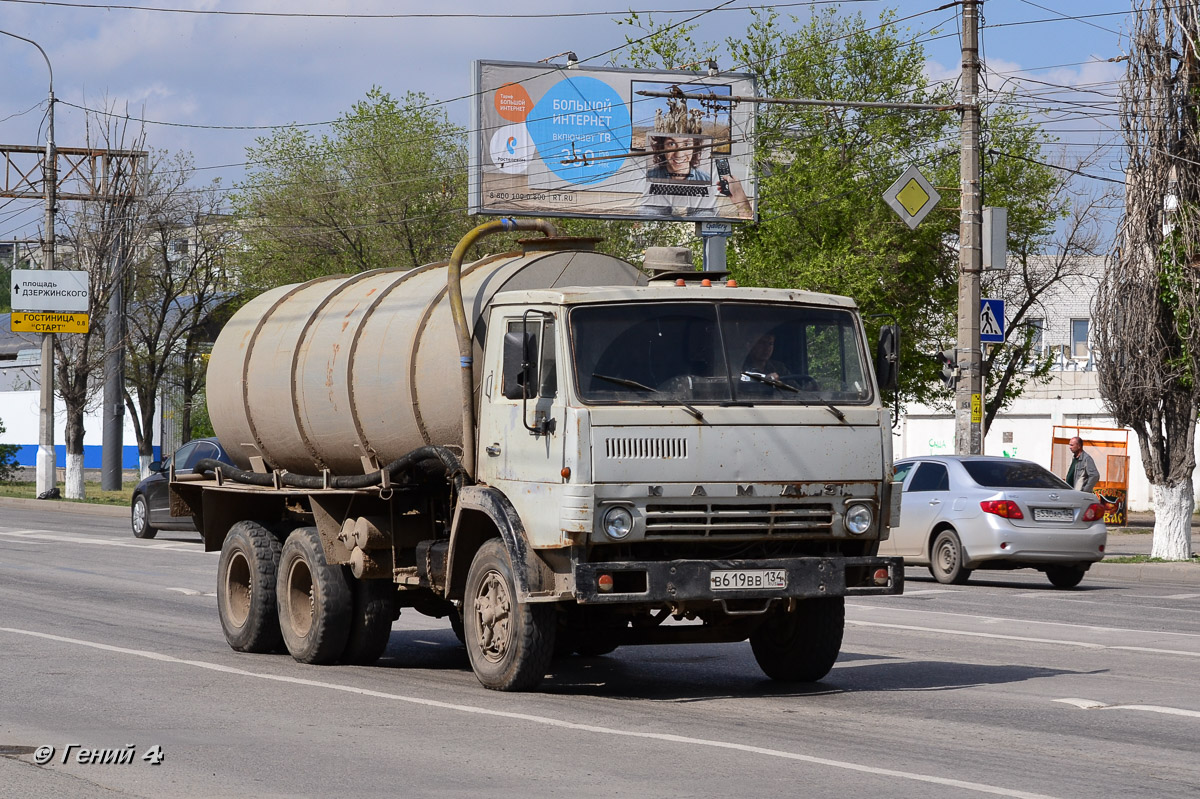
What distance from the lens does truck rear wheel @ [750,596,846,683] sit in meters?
10.2

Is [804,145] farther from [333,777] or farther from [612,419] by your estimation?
[333,777]

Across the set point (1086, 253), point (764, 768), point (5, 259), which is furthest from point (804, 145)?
point (5, 259)

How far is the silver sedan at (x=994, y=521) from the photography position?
18.6 meters

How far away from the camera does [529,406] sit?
9.39 meters

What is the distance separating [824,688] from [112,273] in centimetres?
3812

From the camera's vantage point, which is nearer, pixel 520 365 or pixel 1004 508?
pixel 520 365

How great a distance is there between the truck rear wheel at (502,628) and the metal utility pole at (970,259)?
14183mm

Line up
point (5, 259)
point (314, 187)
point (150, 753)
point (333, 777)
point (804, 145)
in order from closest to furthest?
point (333, 777) < point (150, 753) < point (804, 145) < point (314, 187) < point (5, 259)

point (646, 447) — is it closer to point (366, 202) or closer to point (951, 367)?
point (951, 367)

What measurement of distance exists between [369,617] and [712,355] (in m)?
3.57

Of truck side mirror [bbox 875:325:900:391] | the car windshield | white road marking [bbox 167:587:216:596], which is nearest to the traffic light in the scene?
the car windshield

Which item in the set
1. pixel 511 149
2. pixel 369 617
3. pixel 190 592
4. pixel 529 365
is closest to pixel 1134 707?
pixel 529 365

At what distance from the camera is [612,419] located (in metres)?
9.05

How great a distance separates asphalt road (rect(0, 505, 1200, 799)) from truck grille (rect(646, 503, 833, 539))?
3.35 ft
